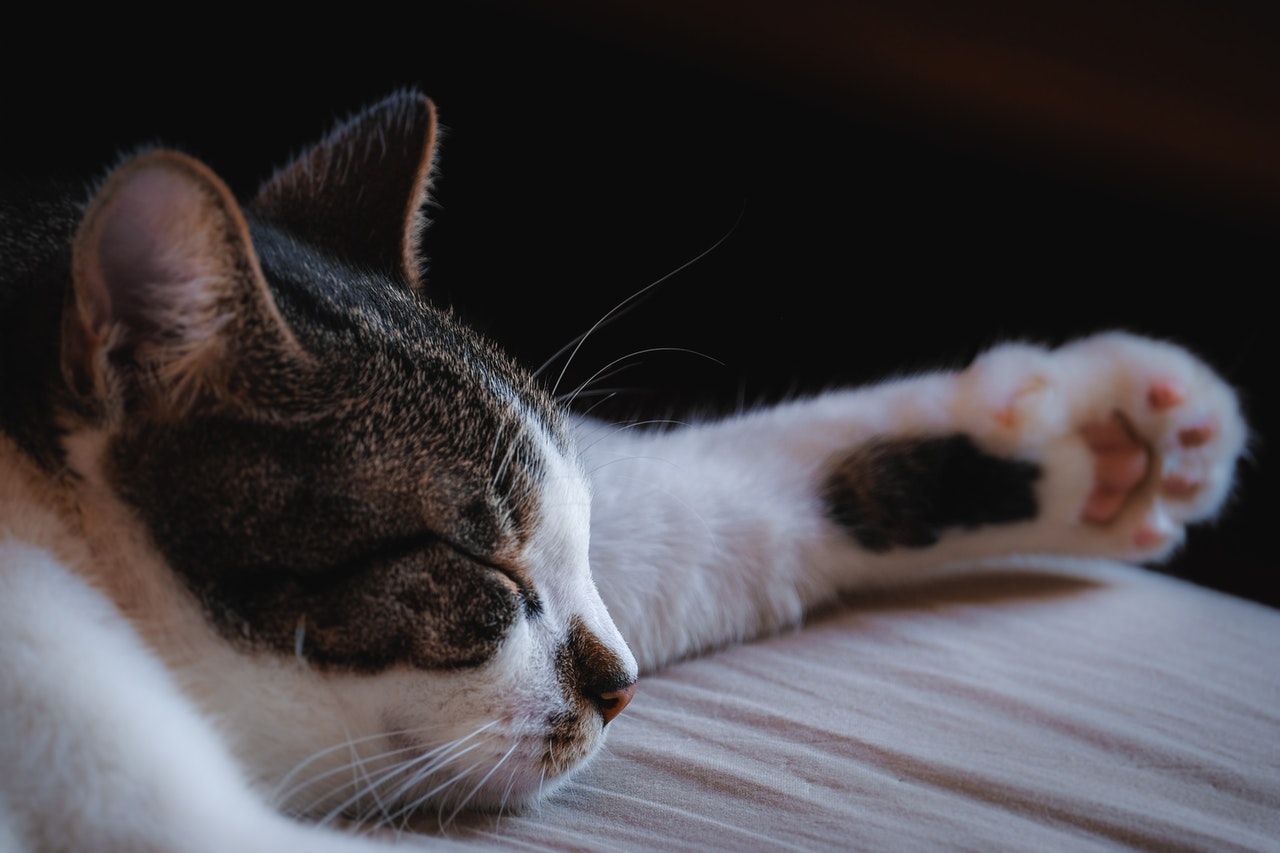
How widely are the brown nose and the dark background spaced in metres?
0.49

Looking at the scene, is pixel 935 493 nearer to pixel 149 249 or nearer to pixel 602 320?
pixel 602 320

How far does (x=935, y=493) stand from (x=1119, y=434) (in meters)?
0.19

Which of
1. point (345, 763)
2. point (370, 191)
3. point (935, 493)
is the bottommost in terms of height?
point (345, 763)

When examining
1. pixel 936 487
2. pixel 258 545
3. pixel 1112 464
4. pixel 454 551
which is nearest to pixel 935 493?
pixel 936 487

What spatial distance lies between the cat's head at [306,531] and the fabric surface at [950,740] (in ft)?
0.24

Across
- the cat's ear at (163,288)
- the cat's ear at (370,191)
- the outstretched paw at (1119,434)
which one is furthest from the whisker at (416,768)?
the outstretched paw at (1119,434)

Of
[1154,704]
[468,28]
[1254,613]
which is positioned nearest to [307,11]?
[468,28]


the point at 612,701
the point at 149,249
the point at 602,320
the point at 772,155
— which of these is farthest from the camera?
the point at 772,155

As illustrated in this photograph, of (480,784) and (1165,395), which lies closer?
(480,784)

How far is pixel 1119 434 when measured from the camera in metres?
0.94

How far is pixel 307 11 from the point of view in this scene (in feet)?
3.77

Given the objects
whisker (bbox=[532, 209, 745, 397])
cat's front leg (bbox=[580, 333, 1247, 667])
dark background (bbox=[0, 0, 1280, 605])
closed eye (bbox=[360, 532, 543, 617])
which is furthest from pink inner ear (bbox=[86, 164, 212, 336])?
dark background (bbox=[0, 0, 1280, 605])

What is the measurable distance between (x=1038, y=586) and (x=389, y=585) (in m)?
0.68

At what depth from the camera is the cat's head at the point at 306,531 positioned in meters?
0.58
